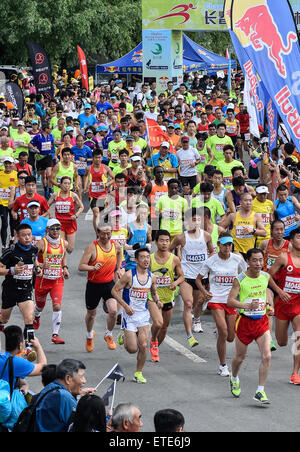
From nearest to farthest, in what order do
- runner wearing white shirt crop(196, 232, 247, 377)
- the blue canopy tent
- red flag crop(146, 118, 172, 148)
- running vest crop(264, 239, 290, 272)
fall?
runner wearing white shirt crop(196, 232, 247, 377) < running vest crop(264, 239, 290, 272) < red flag crop(146, 118, 172, 148) < the blue canopy tent

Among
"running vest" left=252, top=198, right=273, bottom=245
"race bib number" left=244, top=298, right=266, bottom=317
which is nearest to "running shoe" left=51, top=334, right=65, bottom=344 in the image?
"race bib number" left=244, top=298, right=266, bottom=317

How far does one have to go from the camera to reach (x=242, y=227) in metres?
13.4

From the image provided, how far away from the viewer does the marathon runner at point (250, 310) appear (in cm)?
1047

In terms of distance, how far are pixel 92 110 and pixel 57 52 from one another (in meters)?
21.5

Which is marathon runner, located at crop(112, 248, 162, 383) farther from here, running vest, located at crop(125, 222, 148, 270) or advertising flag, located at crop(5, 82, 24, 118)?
advertising flag, located at crop(5, 82, 24, 118)

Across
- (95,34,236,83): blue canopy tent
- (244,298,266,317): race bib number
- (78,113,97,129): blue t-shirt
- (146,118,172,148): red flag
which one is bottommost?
(244,298,266,317): race bib number

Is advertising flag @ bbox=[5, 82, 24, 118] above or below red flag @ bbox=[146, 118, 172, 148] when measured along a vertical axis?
above

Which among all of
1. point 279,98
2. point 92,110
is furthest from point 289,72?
point 92,110

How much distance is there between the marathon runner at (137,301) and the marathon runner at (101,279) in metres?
0.98

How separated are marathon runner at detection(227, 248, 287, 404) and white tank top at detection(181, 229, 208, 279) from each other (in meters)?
1.98

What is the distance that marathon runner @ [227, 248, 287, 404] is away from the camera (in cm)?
1047
